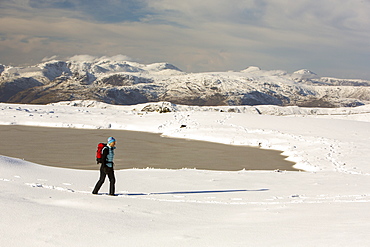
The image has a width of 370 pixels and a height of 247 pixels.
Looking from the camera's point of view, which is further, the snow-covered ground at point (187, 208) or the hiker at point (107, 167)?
the hiker at point (107, 167)

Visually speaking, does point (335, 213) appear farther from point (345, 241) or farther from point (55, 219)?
point (55, 219)

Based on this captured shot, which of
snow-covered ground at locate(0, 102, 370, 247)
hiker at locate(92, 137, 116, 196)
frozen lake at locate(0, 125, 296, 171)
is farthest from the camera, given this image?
frozen lake at locate(0, 125, 296, 171)

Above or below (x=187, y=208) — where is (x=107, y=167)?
above

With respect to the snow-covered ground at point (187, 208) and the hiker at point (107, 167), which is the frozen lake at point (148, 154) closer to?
the snow-covered ground at point (187, 208)

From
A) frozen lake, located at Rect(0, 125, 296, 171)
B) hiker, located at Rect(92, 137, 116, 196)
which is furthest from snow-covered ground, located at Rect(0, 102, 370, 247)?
frozen lake, located at Rect(0, 125, 296, 171)

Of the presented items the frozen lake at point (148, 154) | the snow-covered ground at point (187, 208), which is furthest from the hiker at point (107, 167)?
the frozen lake at point (148, 154)

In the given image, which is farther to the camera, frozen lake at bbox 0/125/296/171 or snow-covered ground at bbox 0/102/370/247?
frozen lake at bbox 0/125/296/171

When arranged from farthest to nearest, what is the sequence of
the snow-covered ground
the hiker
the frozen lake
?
the frozen lake, the hiker, the snow-covered ground

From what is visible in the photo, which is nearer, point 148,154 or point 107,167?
point 107,167

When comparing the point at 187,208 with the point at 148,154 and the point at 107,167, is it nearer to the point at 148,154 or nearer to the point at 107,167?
the point at 107,167

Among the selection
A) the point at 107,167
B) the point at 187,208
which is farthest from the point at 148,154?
the point at 187,208

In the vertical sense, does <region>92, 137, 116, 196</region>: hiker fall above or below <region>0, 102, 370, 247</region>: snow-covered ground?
above

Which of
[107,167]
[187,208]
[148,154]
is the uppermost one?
[107,167]

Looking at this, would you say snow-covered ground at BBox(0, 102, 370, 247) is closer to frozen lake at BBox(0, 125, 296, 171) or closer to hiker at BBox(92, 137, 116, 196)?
hiker at BBox(92, 137, 116, 196)
